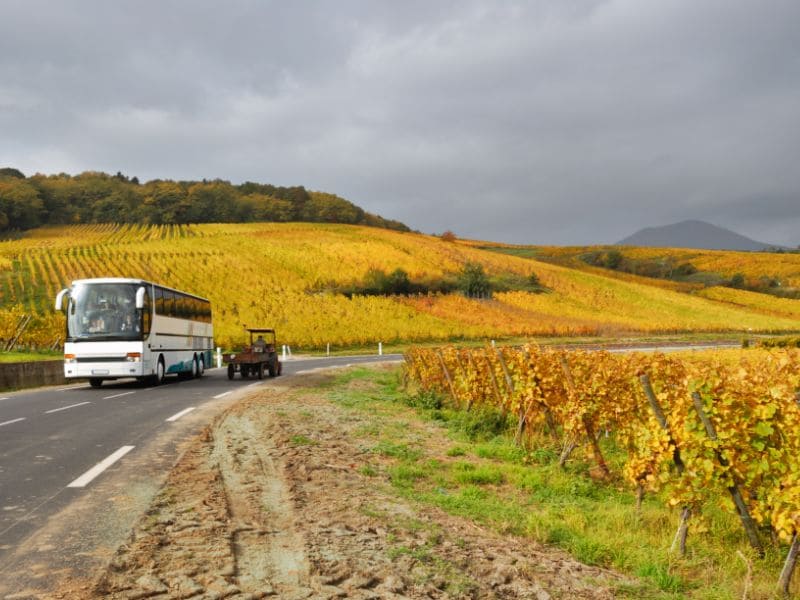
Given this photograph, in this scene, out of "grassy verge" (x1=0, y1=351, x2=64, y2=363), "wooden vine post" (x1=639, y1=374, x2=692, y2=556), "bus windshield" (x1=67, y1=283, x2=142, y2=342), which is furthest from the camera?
"grassy verge" (x1=0, y1=351, x2=64, y2=363)

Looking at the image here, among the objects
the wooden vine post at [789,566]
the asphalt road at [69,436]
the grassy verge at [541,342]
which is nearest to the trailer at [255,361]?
the asphalt road at [69,436]

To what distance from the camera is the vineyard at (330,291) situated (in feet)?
161

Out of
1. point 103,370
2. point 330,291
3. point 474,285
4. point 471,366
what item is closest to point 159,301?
point 103,370

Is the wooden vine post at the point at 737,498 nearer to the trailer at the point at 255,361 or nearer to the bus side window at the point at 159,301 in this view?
the bus side window at the point at 159,301

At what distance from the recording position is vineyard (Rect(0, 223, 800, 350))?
4912 centimetres

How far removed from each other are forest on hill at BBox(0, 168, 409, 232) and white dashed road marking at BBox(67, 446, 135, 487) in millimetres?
91080

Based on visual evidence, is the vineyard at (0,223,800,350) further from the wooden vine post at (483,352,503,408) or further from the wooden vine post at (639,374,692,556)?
the wooden vine post at (639,374,692,556)

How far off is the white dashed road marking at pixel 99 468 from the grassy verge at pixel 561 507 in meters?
3.42

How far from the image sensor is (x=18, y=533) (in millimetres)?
5465

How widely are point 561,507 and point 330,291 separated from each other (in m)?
53.7

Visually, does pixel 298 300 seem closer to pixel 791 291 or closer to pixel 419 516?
pixel 419 516

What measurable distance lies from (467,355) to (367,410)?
273 centimetres

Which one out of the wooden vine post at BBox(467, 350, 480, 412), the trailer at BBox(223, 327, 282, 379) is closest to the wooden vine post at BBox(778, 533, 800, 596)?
the wooden vine post at BBox(467, 350, 480, 412)

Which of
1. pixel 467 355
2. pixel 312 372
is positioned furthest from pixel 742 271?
pixel 467 355
